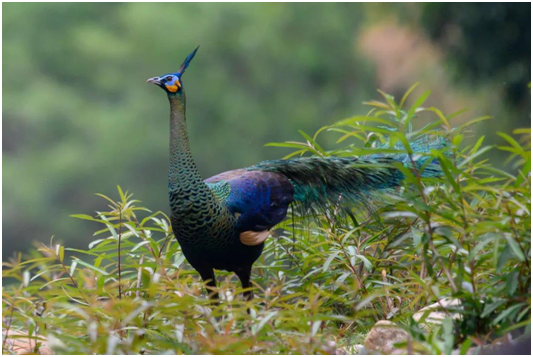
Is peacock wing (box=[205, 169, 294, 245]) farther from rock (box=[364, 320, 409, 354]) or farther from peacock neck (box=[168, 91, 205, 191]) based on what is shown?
rock (box=[364, 320, 409, 354])

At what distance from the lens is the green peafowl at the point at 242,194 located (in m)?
1.16

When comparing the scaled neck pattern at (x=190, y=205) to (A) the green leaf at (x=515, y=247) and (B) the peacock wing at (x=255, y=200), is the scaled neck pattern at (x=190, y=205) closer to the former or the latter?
(B) the peacock wing at (x=255, y=200)

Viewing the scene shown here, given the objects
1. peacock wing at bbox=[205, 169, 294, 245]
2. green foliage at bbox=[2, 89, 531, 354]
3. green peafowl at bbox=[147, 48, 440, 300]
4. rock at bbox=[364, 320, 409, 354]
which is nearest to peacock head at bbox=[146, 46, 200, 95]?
green peafowl at bbox=[147, 48, 440, 300]

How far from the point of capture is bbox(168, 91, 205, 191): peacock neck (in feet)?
3.83

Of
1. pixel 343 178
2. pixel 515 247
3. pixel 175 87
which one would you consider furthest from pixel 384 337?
pixel 175 87

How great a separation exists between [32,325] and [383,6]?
64.5 inches

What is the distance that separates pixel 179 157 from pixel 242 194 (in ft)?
0.49

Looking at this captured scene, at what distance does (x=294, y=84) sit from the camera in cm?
221

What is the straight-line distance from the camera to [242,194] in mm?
1240

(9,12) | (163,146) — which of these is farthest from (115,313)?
(9,12)

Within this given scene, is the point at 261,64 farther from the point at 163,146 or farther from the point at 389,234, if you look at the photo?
the point at 389,234

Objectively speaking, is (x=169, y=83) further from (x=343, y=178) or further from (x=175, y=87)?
(x=343, y=178)

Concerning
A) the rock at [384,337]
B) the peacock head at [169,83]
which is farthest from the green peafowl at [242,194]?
the rock at [384,337]

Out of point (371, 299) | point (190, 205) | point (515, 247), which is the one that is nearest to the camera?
point (515, 247)
